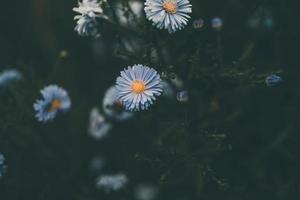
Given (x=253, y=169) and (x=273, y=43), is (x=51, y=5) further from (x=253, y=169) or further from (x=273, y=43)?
(x=253, y=169)

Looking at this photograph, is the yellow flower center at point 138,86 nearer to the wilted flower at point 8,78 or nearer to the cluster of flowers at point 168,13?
the cluster of flowers at point 168,13

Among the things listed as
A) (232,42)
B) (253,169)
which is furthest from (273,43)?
(253,169)

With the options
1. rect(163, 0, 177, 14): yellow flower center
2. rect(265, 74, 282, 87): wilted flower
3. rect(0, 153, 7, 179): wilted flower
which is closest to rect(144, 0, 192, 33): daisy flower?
rect(163, 0, 177, 14): yellow flower center

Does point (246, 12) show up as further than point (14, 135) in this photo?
Yes

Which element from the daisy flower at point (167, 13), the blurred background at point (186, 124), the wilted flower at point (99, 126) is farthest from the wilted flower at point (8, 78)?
the daisy flower at point (167, 13)

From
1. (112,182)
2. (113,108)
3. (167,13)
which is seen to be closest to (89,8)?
(167,13)

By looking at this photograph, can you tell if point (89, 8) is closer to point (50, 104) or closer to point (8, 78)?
point (50, 104)
